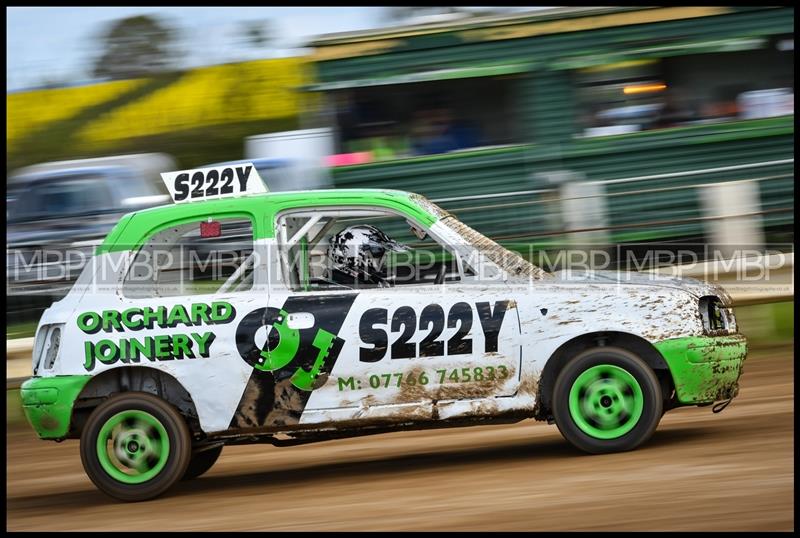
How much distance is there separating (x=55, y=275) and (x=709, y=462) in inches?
361

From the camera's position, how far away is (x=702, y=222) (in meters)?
12.7

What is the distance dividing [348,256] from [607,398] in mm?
1874

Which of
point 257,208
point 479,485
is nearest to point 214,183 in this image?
point 257,208

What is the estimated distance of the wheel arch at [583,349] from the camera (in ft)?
22.4

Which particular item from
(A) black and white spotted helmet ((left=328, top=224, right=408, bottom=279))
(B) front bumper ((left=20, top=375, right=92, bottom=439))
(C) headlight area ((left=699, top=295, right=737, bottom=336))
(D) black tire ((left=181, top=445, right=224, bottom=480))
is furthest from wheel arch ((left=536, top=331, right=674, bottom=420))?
(B) front bumper ((left=20, top=375, right=92, bottom=439))

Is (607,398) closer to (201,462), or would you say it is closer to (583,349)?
(583,349)

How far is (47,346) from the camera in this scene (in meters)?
7.16

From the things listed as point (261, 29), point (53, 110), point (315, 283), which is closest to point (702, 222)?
point (315, 283)

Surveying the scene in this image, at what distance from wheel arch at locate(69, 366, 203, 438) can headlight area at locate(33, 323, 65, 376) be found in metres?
0.30

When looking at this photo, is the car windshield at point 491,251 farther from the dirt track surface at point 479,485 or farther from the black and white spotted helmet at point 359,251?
the dirt track surface at point 479,485

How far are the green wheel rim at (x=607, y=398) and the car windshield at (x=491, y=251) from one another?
0.73 m

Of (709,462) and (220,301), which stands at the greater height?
(220,301)

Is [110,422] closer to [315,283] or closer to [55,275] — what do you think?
[315,283]

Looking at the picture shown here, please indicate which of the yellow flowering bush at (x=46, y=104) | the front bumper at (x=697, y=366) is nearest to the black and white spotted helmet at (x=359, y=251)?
the front bumper at (x=697, y=366)
